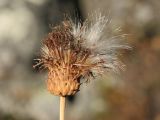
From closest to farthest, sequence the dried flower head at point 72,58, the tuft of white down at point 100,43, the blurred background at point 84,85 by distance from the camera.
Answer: the dried flower head at point 72,58, the tuft of white down at point 100,43, the blurred background at point 84,85

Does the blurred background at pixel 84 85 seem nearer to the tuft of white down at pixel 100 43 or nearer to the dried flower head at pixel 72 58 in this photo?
the tuft of white down at pixel 100 43

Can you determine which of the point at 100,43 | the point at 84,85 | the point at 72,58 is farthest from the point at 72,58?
the point at 84,85

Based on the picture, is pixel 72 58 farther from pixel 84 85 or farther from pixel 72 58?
pixel 84 85

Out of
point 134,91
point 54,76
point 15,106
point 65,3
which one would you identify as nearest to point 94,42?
point 54,76

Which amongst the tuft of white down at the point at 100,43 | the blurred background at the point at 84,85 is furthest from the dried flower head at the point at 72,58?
the blurred background at the point at 84,85

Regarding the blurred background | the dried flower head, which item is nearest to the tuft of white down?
the dried flower head

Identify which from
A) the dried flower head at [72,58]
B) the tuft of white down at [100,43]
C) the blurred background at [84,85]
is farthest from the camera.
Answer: the blurred background at [84,85]

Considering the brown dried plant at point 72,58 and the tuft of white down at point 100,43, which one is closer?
the brown dried plant at point 72,58

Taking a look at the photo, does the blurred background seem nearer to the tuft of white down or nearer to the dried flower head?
the tuft of white down
